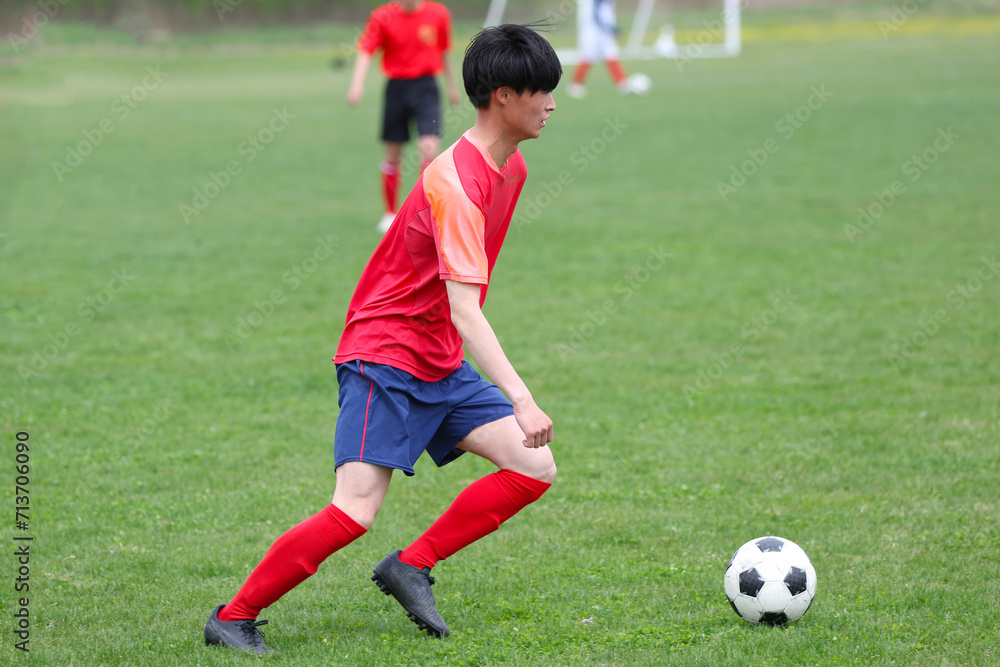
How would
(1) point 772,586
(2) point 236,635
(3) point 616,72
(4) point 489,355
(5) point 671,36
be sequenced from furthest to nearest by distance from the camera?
(5) point 671,36 < (3) point 616,72 < (1) point 772,586 < (2) point 236,635 < (4) point 489,355

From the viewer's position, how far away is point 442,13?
33.9ft

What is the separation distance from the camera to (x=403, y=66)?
33.6ft

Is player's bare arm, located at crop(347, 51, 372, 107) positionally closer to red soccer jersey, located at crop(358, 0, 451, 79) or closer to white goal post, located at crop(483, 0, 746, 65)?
red soccer jersey, located at crop(358, 0, 451, 79)

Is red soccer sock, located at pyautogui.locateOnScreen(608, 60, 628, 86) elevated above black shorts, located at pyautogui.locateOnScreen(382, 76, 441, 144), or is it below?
below

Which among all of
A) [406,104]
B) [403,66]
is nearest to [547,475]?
[406,104]

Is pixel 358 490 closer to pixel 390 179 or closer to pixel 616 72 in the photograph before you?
pixel 390 179

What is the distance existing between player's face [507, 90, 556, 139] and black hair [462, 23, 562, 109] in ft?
0.06

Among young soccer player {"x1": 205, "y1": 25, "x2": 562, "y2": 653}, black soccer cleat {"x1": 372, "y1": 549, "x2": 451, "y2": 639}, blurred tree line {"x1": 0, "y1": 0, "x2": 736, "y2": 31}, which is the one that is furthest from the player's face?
blurred tree line {"x1": 0, "y1": 0, "x2": 736, "y2": 31}

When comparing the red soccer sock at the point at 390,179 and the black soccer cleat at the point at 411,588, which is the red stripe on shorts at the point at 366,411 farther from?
the red soccer sock at the point at 390,179

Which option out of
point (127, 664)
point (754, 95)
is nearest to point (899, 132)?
point (754, 95)

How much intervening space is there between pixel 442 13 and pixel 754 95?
1142 centimetres

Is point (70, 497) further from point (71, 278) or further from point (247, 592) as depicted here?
point (71, 278)

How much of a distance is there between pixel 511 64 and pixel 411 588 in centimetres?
159

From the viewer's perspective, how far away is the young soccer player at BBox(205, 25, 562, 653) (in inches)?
111
